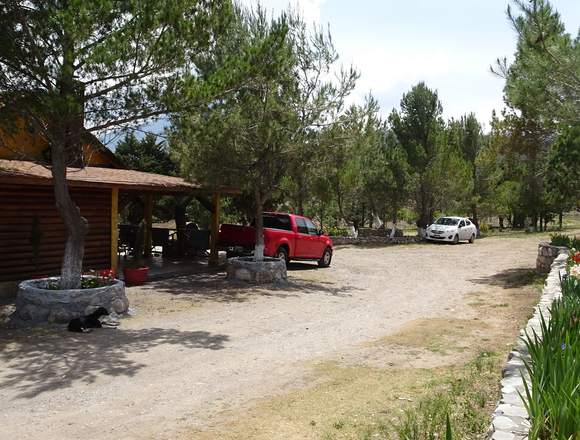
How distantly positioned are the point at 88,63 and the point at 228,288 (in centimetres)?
636

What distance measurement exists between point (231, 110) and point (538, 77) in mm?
6982

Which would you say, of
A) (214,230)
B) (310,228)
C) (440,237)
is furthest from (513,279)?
(440,237)

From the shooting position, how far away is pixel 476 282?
14.3 m

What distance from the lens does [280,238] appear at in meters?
15.3

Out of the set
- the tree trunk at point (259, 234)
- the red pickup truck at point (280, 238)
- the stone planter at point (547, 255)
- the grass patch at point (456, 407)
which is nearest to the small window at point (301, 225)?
the red pickup truck at point (280, 238)

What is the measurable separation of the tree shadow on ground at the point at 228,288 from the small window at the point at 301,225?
235 centimetres

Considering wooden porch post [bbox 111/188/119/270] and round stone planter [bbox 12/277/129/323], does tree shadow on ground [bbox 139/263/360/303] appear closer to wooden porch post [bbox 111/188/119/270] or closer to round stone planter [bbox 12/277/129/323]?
wooden porch post [bbox 111/188/119/270]

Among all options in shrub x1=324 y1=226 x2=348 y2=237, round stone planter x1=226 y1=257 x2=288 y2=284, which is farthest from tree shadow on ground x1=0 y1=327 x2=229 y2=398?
shrub x1=324 y1=226 x2=348 y2=237

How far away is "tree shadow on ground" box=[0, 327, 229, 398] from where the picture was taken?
5727 millimetres

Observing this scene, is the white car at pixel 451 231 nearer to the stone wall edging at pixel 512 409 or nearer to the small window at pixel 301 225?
the small window at pixel 301 225

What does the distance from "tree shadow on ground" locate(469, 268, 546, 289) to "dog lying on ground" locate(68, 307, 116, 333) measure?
9867 mm

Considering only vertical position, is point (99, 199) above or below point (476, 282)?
above

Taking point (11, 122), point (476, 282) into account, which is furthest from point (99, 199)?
point (476, 282)

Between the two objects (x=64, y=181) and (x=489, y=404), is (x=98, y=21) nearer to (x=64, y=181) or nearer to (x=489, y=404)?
(x=64, y=181)
